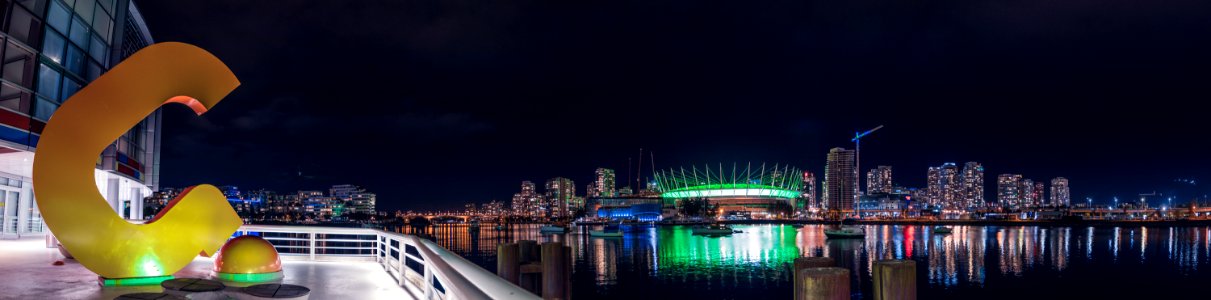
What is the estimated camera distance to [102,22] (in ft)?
87.5

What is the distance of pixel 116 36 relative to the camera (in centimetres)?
2808

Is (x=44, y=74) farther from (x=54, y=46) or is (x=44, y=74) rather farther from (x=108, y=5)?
(x=108, y=5)

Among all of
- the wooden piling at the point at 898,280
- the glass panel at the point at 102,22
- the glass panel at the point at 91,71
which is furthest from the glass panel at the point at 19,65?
the wooden piling at the point at 898,280

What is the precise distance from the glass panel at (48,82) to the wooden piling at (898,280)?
78.4 ft

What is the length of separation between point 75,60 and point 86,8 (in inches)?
78.4

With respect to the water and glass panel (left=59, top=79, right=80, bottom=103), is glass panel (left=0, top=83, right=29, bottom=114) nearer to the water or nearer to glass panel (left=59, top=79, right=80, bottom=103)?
glass panel (left=59, top=79, right=80, bottom=103)

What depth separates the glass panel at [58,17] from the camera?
862 inches

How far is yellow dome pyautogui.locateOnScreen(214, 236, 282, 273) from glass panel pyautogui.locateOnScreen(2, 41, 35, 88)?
46.2ft

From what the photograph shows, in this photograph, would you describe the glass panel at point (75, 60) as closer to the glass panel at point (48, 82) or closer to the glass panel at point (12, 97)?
the glass panel at point (48, 82)

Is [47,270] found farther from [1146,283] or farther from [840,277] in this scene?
[1146,283]

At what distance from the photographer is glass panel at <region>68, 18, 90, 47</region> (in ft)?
78.1

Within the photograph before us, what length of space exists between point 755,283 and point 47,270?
121 ft

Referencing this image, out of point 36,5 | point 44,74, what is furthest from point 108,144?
point 44,74

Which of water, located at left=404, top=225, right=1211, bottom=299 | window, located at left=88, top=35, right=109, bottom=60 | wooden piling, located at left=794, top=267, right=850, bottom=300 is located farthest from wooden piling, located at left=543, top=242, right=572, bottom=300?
water, located at left=404, top=225, right=1211, bottom=299
